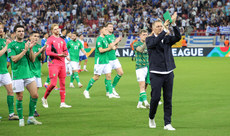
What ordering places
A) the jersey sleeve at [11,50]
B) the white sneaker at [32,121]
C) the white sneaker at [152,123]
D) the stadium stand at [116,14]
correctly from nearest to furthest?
the white sneaker at [152,123]
the jersey sleeve at [11,50]
the white sneaker at [32,121]
the stadium stand at [116,14]

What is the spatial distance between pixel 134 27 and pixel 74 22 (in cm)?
704

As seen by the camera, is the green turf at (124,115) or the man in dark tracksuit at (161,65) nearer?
the man in dark tracksuit at (161,65)

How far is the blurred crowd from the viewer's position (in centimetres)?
3891

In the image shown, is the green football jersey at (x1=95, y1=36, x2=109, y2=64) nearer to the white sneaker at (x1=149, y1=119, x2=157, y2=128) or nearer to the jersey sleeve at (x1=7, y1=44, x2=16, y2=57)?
the jersey sleeve at (x1=7, y1=44, x2=16, y2=57)

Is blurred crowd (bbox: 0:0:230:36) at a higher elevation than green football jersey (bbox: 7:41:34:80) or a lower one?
higher

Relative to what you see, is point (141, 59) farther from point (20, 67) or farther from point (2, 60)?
point (2, 60)

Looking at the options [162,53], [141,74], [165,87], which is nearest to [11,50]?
[162,53]

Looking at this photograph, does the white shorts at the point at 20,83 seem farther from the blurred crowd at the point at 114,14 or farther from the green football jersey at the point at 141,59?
the blurred crowd at the point at 114,14

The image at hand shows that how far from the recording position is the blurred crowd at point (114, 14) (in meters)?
38.9

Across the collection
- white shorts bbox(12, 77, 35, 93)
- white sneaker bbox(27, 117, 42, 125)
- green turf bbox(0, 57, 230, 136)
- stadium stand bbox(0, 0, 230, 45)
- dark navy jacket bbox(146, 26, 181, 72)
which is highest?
stadium stand bbox(0, 0, 230, 45)

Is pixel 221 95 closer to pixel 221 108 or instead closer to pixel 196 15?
pixel 221 108

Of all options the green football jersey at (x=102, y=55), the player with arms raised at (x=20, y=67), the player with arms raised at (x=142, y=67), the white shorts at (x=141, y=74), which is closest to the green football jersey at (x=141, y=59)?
the player with arms raised at (x=142, y=67)

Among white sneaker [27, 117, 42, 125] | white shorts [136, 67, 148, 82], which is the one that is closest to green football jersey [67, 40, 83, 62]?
white shorts [136, 67, 148, 82]

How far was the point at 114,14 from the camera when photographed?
43.6 meters
